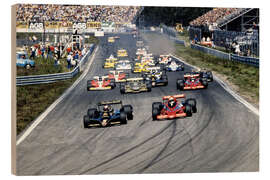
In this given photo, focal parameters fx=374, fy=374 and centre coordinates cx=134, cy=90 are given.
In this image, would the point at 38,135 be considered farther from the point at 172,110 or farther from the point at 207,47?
the point at 207,47

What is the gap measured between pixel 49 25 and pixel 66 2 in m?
1.66

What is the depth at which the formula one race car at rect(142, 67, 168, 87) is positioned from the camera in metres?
17.6

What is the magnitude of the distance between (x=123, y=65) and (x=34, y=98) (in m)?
4.45

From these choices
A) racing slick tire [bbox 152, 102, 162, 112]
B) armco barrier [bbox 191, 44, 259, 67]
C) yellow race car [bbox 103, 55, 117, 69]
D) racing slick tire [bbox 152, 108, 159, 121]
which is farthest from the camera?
yellow race car [bbox 103, 55, 117, 69]

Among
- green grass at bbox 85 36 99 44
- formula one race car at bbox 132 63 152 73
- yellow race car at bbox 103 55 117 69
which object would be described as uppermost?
green grass at bbox 85 36 99 44

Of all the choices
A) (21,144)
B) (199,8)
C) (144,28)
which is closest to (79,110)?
(21,144)

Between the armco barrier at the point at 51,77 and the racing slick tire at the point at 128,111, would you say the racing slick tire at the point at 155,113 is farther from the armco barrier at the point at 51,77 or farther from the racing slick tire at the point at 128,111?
the armco barrier at the point at 51,77

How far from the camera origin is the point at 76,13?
53.4 ft

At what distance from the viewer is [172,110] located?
52.7 feet

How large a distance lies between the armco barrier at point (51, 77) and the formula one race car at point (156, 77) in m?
2.92

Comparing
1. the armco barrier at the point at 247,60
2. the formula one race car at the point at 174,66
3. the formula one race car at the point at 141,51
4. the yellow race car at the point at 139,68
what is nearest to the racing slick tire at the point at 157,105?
the yellow race car at the point at 139,68

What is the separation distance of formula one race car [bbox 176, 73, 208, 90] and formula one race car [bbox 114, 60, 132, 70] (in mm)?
2415

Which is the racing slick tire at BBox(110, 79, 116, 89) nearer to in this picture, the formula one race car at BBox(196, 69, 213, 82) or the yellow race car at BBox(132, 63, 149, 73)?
the yellow race car at BBox(132, 63, 149, 73)

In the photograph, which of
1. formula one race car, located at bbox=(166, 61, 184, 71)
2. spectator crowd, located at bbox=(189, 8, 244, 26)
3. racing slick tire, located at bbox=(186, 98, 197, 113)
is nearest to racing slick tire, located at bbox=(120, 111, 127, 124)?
racing slick tire, located at bbox=(186, 98, 197, 113)
